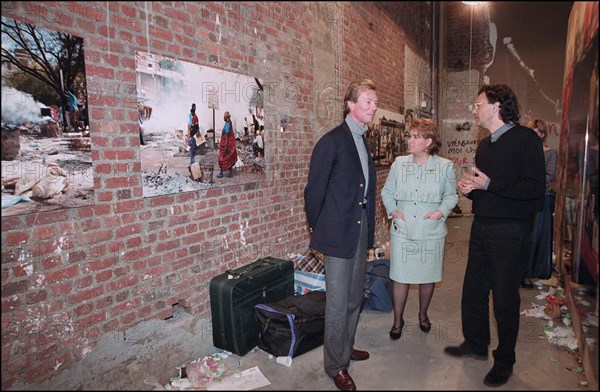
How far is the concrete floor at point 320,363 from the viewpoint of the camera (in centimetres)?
231

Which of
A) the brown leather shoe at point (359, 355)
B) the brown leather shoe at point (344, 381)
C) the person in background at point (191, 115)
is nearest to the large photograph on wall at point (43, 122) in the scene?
the person in background at point (191, 115)

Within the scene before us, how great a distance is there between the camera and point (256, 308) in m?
2.80

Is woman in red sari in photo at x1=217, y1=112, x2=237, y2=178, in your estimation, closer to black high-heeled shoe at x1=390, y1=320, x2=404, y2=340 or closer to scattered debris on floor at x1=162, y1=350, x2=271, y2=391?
scattered debris on floor at x1=162, y1=350, x2=271, y2=391

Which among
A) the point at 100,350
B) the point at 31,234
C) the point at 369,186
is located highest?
the point at 369,186

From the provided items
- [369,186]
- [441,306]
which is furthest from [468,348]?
[369,186]

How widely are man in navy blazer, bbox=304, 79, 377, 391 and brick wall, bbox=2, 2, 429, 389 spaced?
39.3 inches

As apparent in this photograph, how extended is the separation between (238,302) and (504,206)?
72.5 inches

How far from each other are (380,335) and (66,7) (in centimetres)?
297

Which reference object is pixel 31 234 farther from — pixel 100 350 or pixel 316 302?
pixel 316 302

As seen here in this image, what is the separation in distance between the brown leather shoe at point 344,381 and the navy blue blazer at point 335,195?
713 mm

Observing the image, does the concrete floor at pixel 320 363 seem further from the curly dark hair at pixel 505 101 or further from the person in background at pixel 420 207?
the curly dark hair at pixel 505 101

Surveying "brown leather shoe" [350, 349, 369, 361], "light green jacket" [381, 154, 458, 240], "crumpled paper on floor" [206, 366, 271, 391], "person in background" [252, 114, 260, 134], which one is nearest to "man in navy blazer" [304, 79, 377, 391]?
"brown leather shoe" [350, 349, 369, 361]

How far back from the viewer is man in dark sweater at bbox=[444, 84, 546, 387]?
232cm

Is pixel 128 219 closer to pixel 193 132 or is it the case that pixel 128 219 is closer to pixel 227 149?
pixel 193 132
